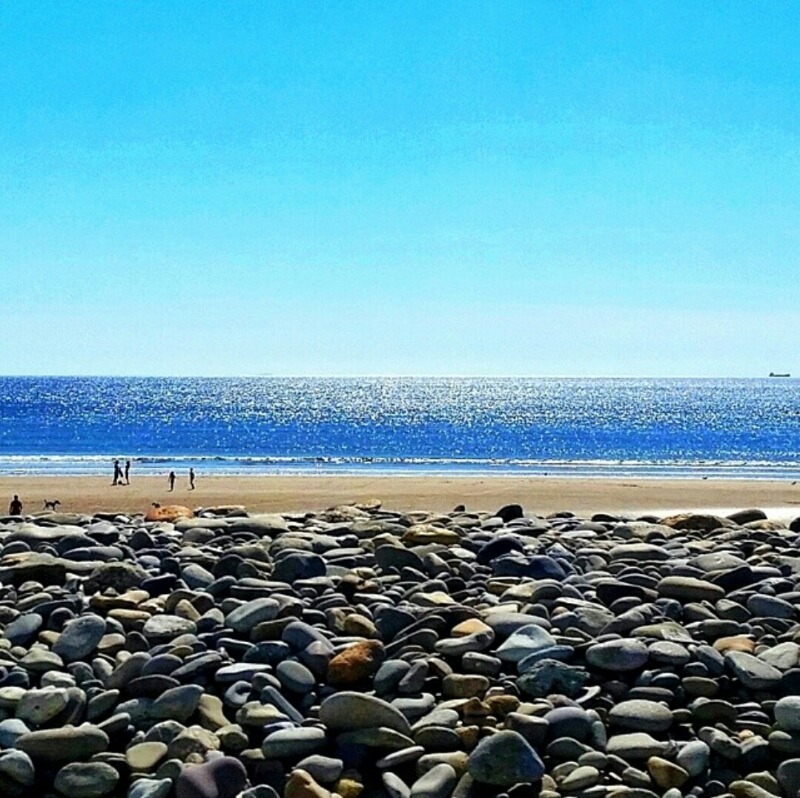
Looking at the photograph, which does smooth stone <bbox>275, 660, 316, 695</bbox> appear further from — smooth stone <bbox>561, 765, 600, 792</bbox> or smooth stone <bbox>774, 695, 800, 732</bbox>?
smooth stone <bbox>774, 695, 800, 732</bbox>

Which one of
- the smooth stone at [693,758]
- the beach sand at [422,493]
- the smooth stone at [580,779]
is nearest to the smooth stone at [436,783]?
the smooth stone at [580,779]

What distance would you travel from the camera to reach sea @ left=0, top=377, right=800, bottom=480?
4844 cm

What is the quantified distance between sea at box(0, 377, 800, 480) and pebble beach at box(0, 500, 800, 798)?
36542 millimetres

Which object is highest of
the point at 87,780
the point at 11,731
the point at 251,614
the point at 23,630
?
the point at 251,614

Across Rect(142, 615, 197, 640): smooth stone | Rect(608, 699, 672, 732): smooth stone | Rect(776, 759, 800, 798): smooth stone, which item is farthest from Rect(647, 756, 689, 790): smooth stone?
Rect(142, 615, 197, 640): smooth stone

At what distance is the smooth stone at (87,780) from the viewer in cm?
377

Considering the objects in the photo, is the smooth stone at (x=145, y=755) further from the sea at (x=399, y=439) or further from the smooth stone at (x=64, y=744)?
the sea at (x=399, y=439)

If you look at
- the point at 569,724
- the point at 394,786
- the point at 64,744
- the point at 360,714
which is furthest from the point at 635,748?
the point at 64,744

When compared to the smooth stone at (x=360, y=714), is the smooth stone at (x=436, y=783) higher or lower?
lower

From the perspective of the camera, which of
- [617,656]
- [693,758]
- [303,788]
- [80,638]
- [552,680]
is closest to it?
[303,788]

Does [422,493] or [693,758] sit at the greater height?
[693,758]

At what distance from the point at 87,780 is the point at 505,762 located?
1641 millimetres

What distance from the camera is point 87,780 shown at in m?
3.78

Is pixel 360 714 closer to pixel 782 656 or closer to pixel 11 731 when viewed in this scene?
pixel 11 731
